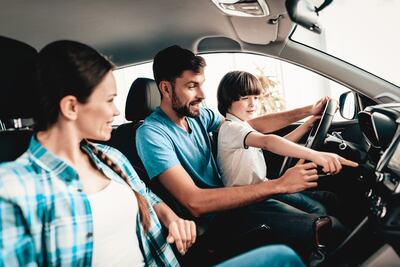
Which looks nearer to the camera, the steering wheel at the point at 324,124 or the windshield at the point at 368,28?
the steering wheel at the point at 324,124

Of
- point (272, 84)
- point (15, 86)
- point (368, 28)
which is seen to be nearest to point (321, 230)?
point (15, 86)

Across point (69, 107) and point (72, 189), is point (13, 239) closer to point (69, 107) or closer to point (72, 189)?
point (72, 189)

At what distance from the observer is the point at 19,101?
1.15m

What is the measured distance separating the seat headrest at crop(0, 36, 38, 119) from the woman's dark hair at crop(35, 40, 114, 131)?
64 mm

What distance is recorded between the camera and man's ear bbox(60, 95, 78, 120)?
3.42ft

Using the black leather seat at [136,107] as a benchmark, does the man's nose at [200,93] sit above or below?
above

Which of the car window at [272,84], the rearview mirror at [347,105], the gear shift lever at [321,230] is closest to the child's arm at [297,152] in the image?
the gear shift lever at [321,230]

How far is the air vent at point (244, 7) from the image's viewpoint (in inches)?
70.8

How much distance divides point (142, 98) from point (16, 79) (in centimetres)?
106

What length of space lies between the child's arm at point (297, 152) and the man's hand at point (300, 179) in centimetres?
5

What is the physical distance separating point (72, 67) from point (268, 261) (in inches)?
32.1

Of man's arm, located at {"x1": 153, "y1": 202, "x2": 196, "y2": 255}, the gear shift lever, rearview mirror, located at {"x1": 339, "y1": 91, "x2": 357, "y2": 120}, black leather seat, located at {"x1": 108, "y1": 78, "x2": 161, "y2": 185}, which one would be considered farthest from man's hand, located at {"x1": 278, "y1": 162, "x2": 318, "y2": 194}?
black leather seat, located at {"x1": 108, "y1": 78, "x2": 161, "y2": 185}

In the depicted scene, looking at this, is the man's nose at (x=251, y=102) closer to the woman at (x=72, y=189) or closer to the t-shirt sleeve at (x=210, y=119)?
the t-shirt sleeve at (x=210, y=119)

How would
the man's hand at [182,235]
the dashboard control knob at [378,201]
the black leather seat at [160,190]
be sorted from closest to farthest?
the man's hand at [182,235]
the dashboard control knob at [378,201]
the black leather seat at [160,190]
